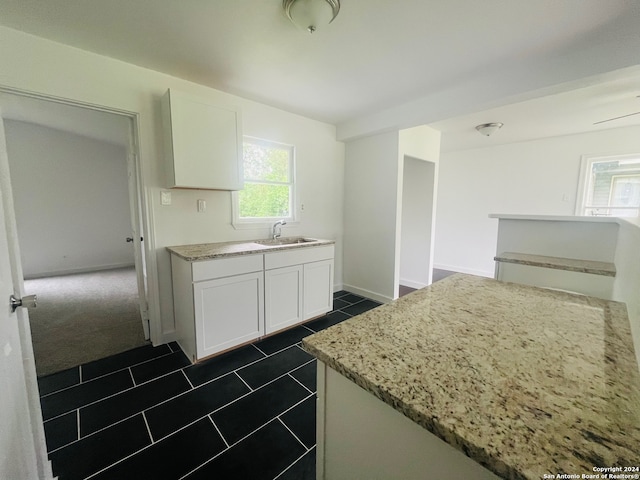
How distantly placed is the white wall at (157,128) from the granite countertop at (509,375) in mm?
2161

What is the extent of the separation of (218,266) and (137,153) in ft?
4.12

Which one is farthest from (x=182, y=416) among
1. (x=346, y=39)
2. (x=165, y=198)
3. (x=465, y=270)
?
(x=465, y=270)

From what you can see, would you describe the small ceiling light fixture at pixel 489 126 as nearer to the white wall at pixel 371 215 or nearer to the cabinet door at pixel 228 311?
the white wall at pixel 371 215

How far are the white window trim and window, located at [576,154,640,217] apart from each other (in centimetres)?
442

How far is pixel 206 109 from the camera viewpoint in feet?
7.30

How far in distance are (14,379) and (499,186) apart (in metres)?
5.92

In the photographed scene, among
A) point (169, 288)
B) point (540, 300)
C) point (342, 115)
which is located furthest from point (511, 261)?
point (169, 288)

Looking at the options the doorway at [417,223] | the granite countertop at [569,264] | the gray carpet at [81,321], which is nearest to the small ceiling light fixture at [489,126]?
the doorway at [417,223]

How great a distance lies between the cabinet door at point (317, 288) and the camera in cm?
278

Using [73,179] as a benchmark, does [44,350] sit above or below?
below

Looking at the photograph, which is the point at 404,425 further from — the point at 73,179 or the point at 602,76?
the point at 73,179

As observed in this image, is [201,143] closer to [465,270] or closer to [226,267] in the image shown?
[226,267]

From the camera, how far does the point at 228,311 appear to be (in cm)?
218

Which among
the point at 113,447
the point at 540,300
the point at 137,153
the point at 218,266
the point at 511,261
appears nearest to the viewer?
the point at 540,300
